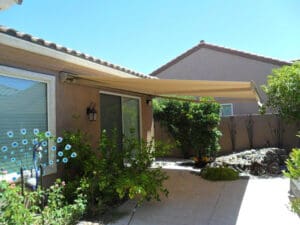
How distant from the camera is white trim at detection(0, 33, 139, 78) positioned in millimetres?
7025

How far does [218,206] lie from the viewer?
353 inches

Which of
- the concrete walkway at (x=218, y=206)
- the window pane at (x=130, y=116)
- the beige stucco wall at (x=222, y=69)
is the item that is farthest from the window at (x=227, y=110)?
the concrete walkway at (x=218, y=206)

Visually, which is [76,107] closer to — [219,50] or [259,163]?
[259,163]

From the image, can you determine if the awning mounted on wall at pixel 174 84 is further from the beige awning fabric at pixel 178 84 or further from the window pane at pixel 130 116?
the window pane at pixel 130 116

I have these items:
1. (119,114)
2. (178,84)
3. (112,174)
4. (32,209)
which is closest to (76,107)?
(112,174)

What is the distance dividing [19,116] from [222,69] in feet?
68.2

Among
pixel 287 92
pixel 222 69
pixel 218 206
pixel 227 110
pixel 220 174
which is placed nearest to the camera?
pixel 218 206

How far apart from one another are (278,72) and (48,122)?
1214cm

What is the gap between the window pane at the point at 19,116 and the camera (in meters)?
7.68

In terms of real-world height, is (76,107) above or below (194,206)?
above

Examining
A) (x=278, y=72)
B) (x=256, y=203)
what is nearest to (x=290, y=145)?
(x=278, y=72)

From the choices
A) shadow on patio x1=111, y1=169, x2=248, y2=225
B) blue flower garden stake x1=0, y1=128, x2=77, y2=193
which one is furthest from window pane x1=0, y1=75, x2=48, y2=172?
shadow on patio x1=111, y1=169, x2=248, y2=225

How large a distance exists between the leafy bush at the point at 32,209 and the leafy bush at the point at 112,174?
45cm

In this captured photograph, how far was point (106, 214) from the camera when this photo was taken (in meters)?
8.29
